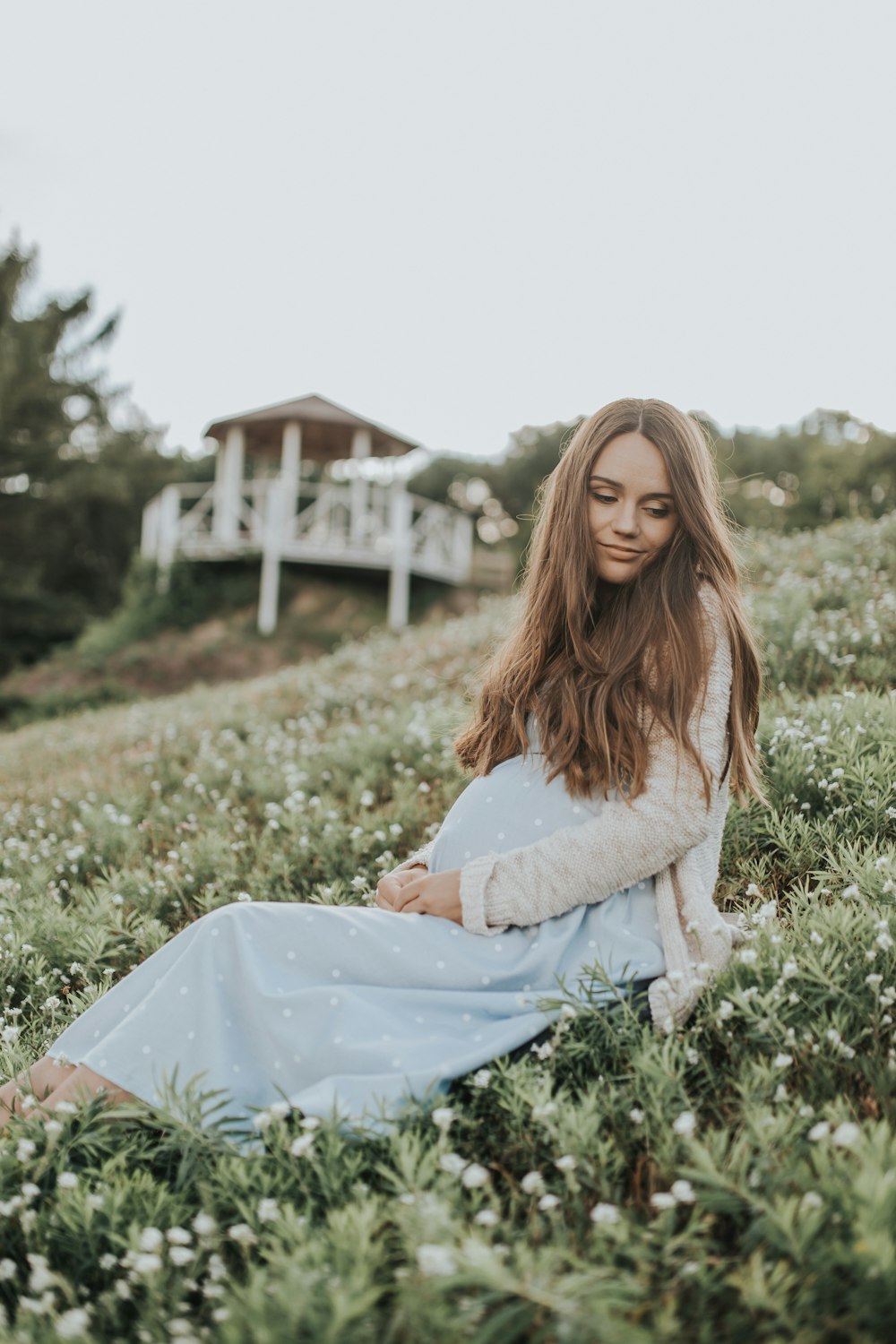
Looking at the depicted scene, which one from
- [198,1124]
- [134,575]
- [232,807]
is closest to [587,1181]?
[198,1124]

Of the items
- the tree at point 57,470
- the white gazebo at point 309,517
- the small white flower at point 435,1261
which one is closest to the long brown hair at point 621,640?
the small white flower at point 435,1261

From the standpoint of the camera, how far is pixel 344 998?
233cm

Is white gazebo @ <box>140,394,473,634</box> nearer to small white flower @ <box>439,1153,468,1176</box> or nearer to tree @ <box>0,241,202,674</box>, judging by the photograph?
tree @ <box>0,241,202,674</box>

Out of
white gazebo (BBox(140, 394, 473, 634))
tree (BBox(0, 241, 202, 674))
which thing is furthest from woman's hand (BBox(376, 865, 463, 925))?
tree (BBox(0, 241, 202, 674))

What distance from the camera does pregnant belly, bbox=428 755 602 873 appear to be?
2654 millimetres

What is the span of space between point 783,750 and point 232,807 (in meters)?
3.04

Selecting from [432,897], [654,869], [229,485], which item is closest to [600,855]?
[654,869]

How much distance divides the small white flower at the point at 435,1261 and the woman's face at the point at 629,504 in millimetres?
1903

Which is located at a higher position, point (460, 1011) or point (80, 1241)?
point (460, 1011)

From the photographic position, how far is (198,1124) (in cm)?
221

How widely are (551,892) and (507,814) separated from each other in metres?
0.30

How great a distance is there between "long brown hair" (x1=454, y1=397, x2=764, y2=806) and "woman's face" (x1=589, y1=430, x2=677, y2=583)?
3cm

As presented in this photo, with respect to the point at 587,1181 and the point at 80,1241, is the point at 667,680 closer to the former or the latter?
the point at 587,1181

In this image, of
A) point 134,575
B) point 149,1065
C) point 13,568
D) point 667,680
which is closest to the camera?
point 149,1065
